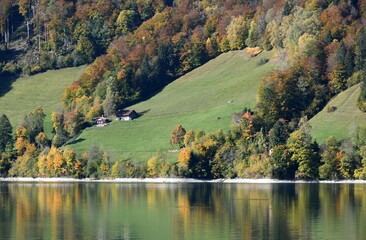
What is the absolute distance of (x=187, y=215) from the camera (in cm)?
8312

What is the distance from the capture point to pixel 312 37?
199625 mm

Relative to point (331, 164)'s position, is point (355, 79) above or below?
above

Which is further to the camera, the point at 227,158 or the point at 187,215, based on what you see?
the point at 227,158

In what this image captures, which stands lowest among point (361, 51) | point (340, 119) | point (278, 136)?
point (278, 136)

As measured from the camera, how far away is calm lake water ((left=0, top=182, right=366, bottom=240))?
225 ft

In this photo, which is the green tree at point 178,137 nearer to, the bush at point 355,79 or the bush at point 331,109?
the bush at point 331,109

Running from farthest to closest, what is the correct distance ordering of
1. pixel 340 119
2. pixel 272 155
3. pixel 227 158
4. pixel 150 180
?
pixel 340 119
pixel 150 180
pixel 227 158
pixel 272 155

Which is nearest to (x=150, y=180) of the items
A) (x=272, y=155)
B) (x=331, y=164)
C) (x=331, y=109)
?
(x=272, y=155)

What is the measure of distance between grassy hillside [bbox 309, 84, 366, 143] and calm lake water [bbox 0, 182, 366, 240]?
42864mm

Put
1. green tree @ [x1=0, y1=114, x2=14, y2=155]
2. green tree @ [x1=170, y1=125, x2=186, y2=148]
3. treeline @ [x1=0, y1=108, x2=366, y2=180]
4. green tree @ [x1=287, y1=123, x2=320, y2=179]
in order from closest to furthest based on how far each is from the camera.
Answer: green tree @ [x1=287, y1=123, x2=320, y2=179] < treeline @ [x1=0, y1=108, x2=366, y2=180] < green tree @ [x1=170, y1=125, x2=186, y2=148] < green tree @ [x1=0, y1=114, x2=14, y2=155]

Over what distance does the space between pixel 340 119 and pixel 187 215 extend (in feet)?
299

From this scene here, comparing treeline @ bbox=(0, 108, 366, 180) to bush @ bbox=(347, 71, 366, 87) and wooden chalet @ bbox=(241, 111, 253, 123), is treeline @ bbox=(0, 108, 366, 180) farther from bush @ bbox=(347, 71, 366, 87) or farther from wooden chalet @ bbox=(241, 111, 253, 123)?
bush @ bbox=(347, 71, 366, 87)

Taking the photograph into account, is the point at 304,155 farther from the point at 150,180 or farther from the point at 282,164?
the point at 150,180

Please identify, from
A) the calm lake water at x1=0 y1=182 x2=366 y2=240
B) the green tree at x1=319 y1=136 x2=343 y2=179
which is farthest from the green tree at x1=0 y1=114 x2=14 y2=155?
the green tree at x1=319 y1=136 x2=343 y2=179
